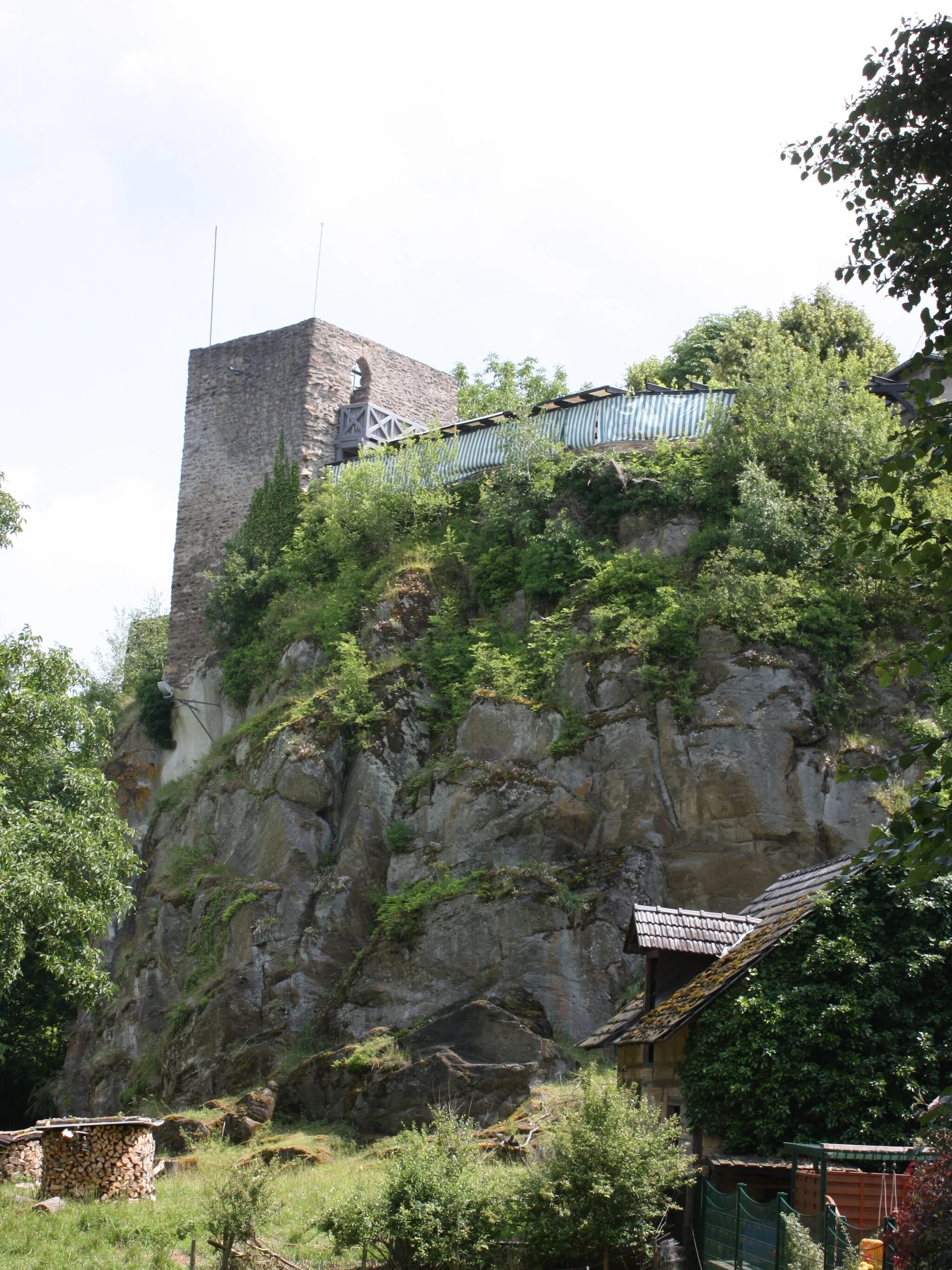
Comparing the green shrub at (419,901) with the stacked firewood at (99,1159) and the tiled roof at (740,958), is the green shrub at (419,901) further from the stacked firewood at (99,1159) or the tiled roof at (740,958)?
the tiled roof at (740,958)

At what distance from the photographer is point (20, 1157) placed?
19422mm

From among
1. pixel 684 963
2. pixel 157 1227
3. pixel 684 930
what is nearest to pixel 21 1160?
pixel 157 1227

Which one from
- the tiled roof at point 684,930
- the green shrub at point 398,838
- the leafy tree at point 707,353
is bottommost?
the tiled roof at point 684,930

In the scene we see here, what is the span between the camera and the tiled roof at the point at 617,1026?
17.2 meters

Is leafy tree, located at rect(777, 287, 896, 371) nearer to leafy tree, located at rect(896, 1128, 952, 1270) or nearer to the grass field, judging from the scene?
the grass field

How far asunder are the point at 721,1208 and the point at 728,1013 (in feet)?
7.98

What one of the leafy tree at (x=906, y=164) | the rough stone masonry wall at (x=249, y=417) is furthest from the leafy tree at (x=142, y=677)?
the leafy tree at (x=906, y=164)

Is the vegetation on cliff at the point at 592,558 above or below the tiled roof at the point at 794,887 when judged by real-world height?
above

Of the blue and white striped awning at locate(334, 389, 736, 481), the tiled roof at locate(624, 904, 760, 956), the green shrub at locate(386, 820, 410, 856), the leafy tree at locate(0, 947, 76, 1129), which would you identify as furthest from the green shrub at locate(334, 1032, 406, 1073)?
the blue and white striped awning at locate(334, 389, 736, 481)

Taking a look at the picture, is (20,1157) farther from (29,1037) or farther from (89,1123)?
(29,1037)

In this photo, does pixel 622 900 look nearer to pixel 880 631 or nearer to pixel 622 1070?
pixel 622 1070

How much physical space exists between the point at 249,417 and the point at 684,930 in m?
22.7

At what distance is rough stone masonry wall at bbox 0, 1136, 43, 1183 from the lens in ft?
63.0

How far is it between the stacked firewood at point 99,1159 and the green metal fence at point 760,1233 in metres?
7.66
